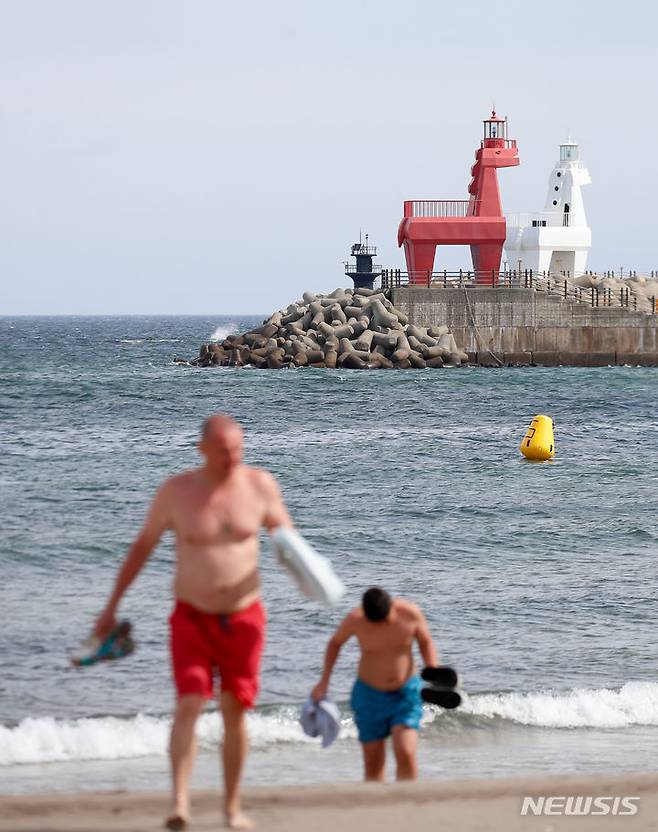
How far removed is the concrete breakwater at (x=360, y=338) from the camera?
2097 inches

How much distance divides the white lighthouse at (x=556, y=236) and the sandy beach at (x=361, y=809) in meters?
58.8

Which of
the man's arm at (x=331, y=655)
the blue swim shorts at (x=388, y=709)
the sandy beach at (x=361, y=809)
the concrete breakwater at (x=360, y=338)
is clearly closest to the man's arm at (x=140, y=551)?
the sandy beach at (x=361, y=809)

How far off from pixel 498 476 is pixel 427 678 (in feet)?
67.8

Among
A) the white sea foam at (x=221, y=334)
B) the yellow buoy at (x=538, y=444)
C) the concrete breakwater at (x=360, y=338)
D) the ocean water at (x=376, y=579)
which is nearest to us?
the ocean water at (x=376, y=579)

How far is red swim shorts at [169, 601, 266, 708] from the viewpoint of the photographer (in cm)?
A: 531

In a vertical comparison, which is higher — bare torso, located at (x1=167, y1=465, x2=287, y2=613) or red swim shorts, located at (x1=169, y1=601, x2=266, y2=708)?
bare torso, located at (x1=167, y1=465, x2=287, y2=613)

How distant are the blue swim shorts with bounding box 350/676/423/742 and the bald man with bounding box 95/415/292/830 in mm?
1214

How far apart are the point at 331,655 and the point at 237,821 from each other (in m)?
1.19

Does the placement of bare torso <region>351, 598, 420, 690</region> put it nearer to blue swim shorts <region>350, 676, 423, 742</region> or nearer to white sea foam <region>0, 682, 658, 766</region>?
blue swim shorts <region>350, 676, 423, 742</region>

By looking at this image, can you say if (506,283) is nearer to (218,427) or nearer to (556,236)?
(556,236)

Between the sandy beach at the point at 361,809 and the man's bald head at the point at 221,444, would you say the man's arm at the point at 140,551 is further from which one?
the sandy beach at the point at 361,809

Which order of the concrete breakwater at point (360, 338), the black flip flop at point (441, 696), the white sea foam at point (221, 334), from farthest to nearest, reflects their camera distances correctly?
the white sea foam at point (221, 334)
the concrete breakwater at point (360, 338)
the black flip flop at point (441, 696)

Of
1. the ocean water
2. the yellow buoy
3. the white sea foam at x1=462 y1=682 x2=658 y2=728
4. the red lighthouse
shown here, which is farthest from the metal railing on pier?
the white sea foam at x1=462 y1=682 x2=658 y2=728

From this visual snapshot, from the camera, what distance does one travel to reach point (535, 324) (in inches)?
2157
